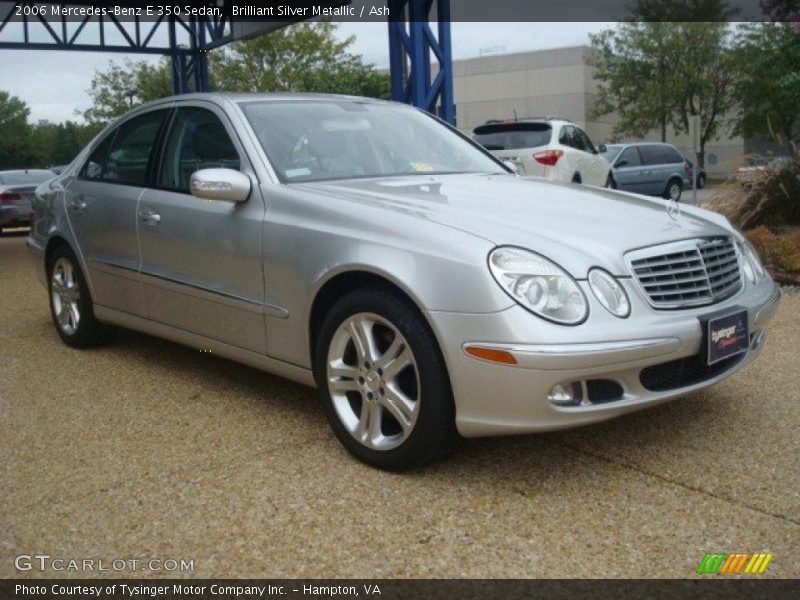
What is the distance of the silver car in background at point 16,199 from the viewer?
720 inches

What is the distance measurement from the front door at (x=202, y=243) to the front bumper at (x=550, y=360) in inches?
47.8

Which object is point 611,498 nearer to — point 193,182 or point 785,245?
point 193,182

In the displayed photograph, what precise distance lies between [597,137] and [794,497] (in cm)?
5598

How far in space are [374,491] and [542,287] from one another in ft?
3.24

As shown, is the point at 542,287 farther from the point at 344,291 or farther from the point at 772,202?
the point at 772,202

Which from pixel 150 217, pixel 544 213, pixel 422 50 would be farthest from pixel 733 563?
pixel 422 50

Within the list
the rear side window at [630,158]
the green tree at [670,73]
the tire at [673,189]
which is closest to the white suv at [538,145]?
the rear side window at [630,158]

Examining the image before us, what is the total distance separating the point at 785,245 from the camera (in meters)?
8.20

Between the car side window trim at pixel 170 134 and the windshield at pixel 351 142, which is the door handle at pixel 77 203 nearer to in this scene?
the car side window trim at pixel 170 134

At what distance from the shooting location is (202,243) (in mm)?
4496

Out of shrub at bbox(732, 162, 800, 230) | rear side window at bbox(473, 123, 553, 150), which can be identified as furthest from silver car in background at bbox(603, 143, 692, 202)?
shrub at bbox(732, 162, 800, 230)

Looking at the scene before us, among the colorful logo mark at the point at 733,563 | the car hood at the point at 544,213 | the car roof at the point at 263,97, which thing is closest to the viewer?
the colorful logo mark at the point at 733,563

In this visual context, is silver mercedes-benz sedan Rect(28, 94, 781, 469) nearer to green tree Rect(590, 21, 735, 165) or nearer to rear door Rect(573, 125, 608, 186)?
rear door Rect(573, 125, 608, 186)
